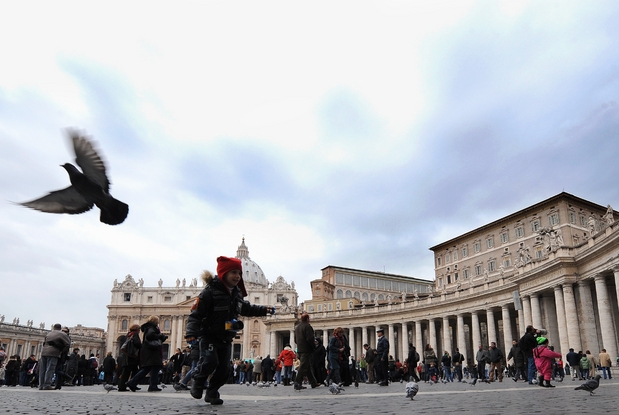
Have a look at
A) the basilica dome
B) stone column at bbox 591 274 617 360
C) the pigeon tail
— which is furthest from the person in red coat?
the basilica dome

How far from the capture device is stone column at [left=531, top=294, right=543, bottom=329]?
132 ft

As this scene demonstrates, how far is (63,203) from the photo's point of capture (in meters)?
5.66

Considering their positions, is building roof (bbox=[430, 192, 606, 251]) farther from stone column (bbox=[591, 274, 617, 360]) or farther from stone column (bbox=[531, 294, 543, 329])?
stone column (bbox=[591, 274, 617, 360])

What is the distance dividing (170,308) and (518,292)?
111720 mm

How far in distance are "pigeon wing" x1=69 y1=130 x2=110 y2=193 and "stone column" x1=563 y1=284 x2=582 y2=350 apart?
120 ft

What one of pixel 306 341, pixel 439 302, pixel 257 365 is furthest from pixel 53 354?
pixel 439 302

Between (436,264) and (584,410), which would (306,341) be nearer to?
(584,410)

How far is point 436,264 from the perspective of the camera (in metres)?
88.9

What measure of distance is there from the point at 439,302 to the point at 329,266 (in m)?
57.8

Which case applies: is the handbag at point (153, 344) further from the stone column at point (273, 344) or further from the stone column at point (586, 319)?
the stone column at point (273, 344)

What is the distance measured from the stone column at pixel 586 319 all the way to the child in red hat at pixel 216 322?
3402 cm

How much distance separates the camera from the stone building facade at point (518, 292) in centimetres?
3475

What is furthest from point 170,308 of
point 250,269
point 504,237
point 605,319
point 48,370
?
point 48,370

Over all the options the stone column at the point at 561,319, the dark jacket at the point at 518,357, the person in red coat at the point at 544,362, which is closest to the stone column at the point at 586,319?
the stone column at the point at 561,319
